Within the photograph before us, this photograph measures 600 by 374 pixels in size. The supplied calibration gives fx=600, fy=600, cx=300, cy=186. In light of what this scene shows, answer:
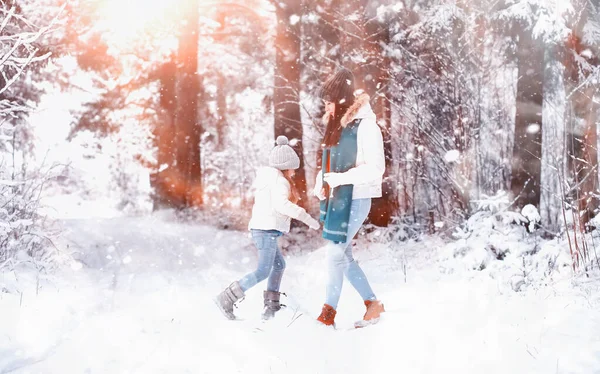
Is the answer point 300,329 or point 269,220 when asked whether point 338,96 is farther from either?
point 300,329

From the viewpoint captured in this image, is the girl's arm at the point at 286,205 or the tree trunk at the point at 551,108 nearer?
the girl's arm at the point at 286,205

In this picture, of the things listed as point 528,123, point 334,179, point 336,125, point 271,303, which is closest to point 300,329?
point 271,303

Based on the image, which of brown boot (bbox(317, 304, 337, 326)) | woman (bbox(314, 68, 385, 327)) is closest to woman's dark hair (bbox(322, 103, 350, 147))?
woman (bbox(314, 68, 385, 327))

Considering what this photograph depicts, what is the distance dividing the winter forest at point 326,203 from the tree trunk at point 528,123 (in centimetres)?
3

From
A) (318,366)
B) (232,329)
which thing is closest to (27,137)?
(232,329)

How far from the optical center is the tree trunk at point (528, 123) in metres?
9.06

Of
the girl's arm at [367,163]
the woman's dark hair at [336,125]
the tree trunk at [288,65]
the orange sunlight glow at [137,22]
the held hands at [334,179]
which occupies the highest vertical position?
the orange sunlight glow at [137,22]

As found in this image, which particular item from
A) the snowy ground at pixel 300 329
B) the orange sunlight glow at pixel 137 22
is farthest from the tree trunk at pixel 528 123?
the orange sunlight glow at pixel 137 22

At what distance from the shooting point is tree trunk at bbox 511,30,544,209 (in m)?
9.06

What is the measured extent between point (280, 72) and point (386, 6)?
9.09 feet

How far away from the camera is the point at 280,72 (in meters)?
12.9

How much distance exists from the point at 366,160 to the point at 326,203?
52 centimetres

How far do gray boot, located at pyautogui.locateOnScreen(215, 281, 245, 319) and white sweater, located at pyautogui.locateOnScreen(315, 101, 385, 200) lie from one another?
1337 millimetres

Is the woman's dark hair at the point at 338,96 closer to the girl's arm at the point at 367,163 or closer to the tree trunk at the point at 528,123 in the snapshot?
the girl's arm at the point at 367,163
